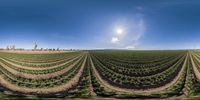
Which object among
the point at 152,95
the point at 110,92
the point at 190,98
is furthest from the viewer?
the point at 110,92

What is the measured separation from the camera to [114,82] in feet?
101

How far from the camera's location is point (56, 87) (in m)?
27.9

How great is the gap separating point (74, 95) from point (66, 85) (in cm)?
473

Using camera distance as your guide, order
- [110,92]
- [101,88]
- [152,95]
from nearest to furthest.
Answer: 1. [152,95]
2. [110,92]
3. [101,88]

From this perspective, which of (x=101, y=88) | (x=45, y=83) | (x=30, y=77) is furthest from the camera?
(x=30, y=77)

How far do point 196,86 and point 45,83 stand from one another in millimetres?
16008

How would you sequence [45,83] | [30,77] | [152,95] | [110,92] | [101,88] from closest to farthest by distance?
[152,95] < [110,92] < [101,88] < [45,83] < [30,77]

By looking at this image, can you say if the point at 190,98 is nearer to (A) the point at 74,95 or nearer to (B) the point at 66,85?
(A) the point at 74,95

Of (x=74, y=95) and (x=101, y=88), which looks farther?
(x=101, y=88)

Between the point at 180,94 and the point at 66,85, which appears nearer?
the point at 180,94

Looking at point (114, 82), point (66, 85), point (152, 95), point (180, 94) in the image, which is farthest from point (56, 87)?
point (180, 94)

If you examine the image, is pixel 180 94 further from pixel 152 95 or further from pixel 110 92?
pixel 110 92

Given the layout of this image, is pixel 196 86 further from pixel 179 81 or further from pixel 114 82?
pixel 114 82

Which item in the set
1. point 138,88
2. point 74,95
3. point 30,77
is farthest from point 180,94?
point 30,77
